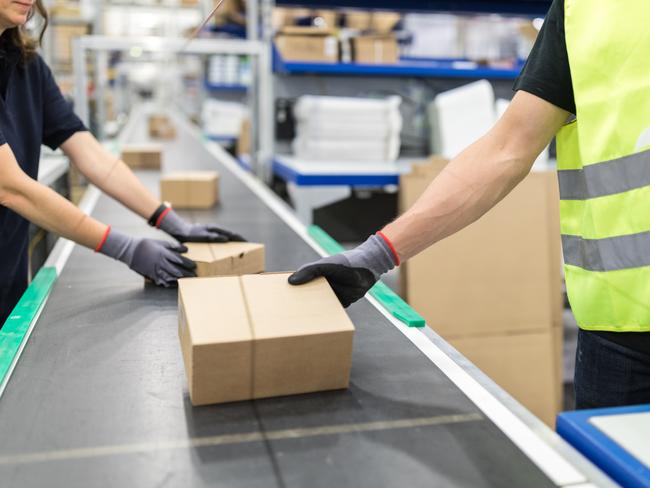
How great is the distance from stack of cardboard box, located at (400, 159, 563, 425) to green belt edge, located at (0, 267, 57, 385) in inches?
Answer: 68.9

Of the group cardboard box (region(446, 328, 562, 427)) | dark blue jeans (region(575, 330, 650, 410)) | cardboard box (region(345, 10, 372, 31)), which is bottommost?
cardboard box (region(446, 328, 562, 427))

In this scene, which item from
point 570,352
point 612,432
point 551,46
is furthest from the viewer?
point 570,352

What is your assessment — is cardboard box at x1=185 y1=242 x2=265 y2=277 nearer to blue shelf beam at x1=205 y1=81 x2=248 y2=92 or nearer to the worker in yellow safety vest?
the worker in yellow safety vest

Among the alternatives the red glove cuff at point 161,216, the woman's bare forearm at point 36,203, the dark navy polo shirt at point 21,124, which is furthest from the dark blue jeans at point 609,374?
the dark navy polo shirt at point 21,124

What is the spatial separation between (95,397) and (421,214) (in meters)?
0.62

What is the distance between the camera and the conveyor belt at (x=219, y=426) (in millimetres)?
753

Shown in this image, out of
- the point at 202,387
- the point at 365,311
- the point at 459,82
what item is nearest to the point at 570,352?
the point at 459,82

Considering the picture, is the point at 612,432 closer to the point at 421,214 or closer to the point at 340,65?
the point at 421,214

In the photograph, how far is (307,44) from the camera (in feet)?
11.9

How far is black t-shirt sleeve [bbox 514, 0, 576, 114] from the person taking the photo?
1.09m

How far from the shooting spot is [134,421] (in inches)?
34.6

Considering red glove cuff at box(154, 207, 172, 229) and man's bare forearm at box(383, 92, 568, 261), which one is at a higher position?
man's bare forearm at box(383, 92, 568, 261)

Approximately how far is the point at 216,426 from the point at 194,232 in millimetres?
964

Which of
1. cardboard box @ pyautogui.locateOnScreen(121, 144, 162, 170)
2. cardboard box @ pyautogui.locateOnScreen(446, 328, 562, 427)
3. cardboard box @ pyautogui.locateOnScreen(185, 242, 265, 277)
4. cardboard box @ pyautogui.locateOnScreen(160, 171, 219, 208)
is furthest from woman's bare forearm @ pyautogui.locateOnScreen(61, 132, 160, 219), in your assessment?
cardboard box @ pyautogui.locateOnScreen(121, 144, 162, 170)
